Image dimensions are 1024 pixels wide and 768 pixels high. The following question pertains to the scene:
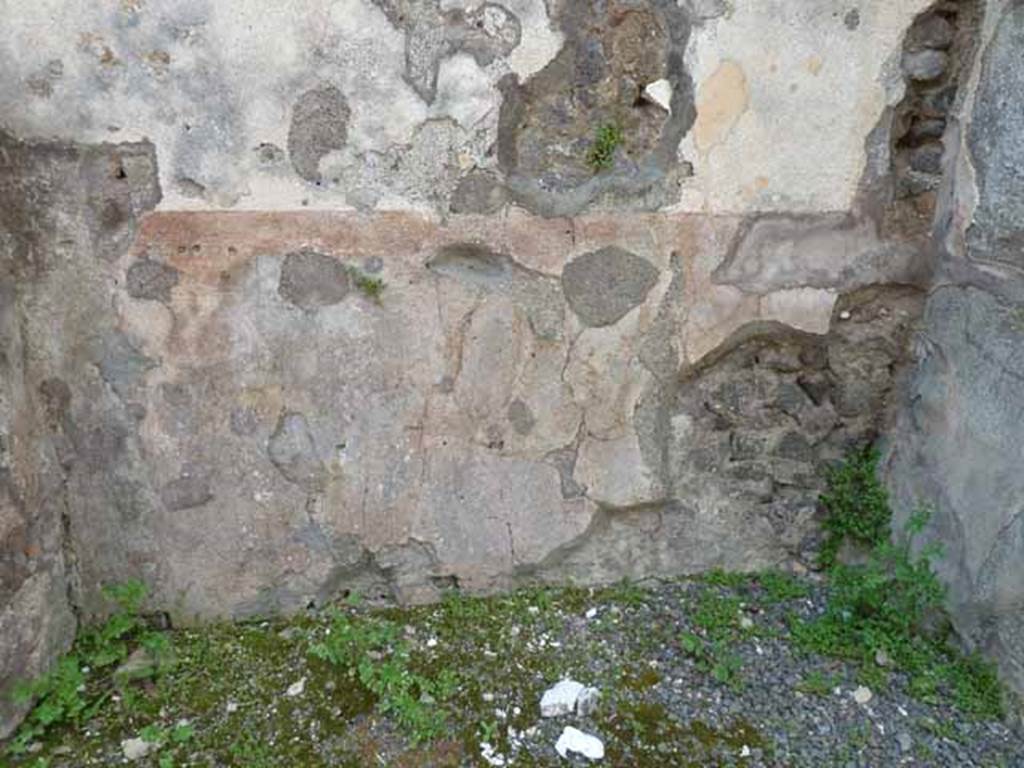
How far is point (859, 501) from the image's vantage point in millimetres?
2385

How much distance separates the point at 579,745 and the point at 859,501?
3.56 feet

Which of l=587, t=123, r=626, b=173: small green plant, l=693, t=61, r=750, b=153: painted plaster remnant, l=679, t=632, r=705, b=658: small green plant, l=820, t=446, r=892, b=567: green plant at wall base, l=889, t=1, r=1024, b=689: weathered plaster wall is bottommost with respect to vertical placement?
l=679, t=632, r=705, b=658: small green plant

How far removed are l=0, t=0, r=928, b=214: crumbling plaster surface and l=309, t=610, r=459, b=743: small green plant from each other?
1116 mm

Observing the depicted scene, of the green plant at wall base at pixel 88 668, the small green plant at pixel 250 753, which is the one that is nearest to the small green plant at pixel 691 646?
the small green plant at pixel 250 753

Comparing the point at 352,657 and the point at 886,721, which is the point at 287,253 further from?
the point at 886,721

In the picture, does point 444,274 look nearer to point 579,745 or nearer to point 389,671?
point 389,671

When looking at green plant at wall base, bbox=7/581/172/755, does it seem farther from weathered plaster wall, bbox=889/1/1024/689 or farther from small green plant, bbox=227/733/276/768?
weathered plaster wall, bbox=889/1/1024/689

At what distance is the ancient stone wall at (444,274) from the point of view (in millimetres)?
1921

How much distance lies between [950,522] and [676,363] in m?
0.81

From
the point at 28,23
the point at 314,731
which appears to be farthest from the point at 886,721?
the point at 28,23

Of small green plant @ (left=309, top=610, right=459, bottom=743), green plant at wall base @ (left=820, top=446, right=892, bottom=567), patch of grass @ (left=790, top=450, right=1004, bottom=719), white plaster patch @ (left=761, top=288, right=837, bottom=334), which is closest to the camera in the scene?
small green plant @ (left=309, top=610, right=459, bottom=743)

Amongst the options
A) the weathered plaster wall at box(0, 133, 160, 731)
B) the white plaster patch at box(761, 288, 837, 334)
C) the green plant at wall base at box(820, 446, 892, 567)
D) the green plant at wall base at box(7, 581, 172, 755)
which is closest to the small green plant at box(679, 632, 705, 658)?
the green plant at wall base at box(820, 446, 892, 567)

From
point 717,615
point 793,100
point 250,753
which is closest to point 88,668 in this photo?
point 250,753

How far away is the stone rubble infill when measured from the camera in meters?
1.91
